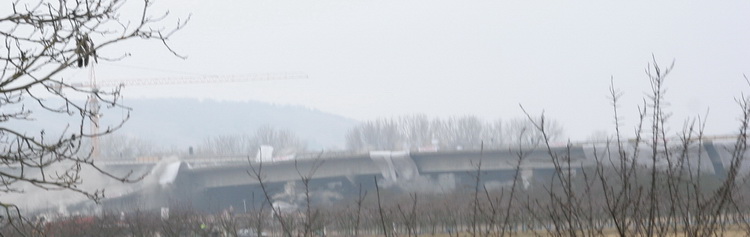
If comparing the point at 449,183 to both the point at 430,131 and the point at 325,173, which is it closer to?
the point at 325,173

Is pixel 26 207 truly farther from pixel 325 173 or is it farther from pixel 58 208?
pixel 325 173

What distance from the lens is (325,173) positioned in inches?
4345

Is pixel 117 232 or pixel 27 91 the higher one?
pixel 27 91

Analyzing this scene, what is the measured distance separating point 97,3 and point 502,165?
9521 centimetres

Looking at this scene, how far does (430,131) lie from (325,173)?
79.8 metres

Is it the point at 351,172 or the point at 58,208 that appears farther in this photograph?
the point at 351,172

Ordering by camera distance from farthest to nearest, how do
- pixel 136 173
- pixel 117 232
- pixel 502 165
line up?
pixel 136 173 → pixel 502 165 → pixel 117 232

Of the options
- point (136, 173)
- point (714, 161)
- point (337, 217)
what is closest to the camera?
point (337, 217)

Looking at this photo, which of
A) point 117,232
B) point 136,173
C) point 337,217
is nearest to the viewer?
point 117,232

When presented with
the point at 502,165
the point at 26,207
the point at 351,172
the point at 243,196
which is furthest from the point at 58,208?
the point at 502,165

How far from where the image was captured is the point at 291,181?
11106cm

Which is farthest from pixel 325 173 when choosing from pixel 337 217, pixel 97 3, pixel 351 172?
pixel 97 3

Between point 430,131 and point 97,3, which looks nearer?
point 97,3

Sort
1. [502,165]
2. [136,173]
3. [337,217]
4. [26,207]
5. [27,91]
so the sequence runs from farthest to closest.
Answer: [136,173] → [502,165] → [26,207] → [337,217] → [27,91]
